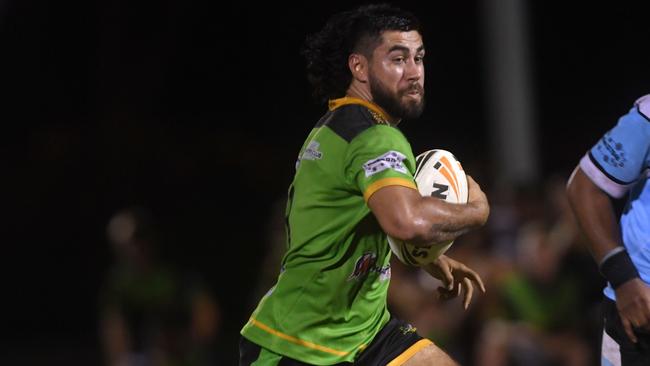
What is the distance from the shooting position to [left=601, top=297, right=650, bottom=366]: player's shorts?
460cm

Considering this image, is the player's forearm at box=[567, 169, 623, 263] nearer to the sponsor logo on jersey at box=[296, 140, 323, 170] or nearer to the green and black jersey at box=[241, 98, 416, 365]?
the green and black jersey at box=[241, 98, 416, 365]

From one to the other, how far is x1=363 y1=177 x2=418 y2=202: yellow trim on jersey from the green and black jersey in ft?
0.50

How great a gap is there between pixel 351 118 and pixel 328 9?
670 inches

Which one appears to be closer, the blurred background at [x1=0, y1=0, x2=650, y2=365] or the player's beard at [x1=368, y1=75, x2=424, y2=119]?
the player's beard at [x1=368, y1=75, x2=424, y2=119]

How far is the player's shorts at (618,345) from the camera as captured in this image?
4.60 metres

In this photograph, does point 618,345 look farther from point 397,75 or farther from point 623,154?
point 397,75

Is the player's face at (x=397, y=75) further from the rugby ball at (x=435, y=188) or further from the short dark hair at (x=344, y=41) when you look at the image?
the rugby ball at (x=435, y=188)

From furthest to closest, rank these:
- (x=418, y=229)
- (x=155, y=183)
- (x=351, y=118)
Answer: (x=155, y=183) < (x=351, y=118) < (x=418, y=229)

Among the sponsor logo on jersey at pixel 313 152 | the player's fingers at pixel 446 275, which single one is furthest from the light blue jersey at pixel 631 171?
the sponsor logo on jersey at pixel 313 152

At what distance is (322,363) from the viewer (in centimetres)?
455

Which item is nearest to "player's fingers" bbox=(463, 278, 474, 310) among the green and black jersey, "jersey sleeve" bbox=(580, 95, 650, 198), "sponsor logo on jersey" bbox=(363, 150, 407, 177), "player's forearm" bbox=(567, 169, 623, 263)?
the green and black jersey

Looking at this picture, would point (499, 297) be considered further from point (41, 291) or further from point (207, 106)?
point (207, 106)

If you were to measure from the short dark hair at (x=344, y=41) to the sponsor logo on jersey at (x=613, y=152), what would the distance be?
84cm

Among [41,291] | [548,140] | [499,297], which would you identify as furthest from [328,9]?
[499,297]
